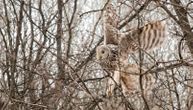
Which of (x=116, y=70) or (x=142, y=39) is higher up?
(x=142, y=39)

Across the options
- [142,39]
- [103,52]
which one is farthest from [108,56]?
[142,39]

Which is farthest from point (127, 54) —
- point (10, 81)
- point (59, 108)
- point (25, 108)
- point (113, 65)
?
point (10, 81)

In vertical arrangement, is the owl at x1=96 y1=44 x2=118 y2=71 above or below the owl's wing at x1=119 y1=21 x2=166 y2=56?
below

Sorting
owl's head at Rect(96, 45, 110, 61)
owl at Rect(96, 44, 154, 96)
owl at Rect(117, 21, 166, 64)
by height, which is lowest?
owl at Rect(96, 44, 154, 96)

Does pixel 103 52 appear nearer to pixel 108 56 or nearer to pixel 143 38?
pixel 108 56

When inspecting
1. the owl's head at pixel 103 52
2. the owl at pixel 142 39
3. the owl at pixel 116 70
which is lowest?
the owl at pixel 116 70

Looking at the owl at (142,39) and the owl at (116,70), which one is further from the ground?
the owl at (142,39)

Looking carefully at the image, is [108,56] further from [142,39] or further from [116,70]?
[142,39]

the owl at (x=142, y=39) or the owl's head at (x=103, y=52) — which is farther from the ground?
the owl at (x=142, y=39)

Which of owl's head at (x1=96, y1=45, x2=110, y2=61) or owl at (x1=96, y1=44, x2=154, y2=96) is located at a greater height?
owl's head at (x1=96, y1=45, x2=110, y2=61)

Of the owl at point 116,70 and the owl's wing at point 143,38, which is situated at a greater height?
the owl's wing at point 143,38

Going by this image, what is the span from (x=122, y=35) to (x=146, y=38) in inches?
5.2

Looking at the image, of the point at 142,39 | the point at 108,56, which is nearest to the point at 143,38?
the point at 142,39

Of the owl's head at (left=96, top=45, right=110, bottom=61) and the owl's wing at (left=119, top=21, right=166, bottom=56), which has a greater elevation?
the owl's wing at (left=119, top=21, right=166, bottom=56)
